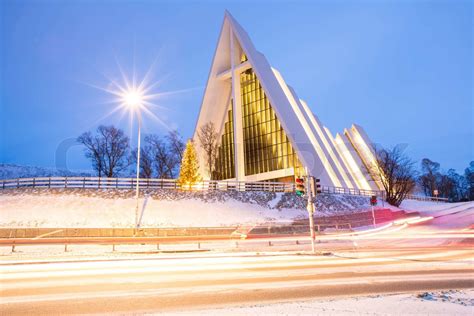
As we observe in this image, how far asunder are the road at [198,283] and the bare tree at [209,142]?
35.4m

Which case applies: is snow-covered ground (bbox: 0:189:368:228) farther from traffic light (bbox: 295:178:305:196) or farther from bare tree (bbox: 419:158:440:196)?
bare tree (bbox: 419:158:440:196)

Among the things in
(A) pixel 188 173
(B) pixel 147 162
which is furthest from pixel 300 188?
(B) pixel 147 162

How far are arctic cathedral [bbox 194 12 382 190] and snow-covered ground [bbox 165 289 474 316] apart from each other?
33.8 metres

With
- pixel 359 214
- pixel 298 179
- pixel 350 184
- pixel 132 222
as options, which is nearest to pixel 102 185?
pixel 132 222

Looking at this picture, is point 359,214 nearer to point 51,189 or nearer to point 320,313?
point 51,189

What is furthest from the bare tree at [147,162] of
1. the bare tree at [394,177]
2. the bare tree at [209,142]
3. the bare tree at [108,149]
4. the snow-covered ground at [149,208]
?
the bare tree at [394,177]

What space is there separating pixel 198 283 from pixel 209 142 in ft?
129

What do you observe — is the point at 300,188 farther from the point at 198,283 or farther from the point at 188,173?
the point at 188,173

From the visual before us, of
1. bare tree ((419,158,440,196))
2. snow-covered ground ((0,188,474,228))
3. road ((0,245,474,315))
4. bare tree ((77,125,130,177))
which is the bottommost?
road ((0,245,474,315))

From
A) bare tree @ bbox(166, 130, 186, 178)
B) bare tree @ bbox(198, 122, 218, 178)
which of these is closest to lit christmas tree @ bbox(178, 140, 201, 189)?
bare tree @ bbox(198, 122, 218, 178)

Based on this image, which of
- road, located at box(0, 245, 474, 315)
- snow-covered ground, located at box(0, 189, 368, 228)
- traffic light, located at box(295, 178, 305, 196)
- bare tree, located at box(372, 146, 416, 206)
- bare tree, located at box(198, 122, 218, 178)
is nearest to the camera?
road, located at box(0, 245, 474, 315)

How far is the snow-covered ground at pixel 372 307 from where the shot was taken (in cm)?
504

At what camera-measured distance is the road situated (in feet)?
19.6

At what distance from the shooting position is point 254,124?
48594 mm
